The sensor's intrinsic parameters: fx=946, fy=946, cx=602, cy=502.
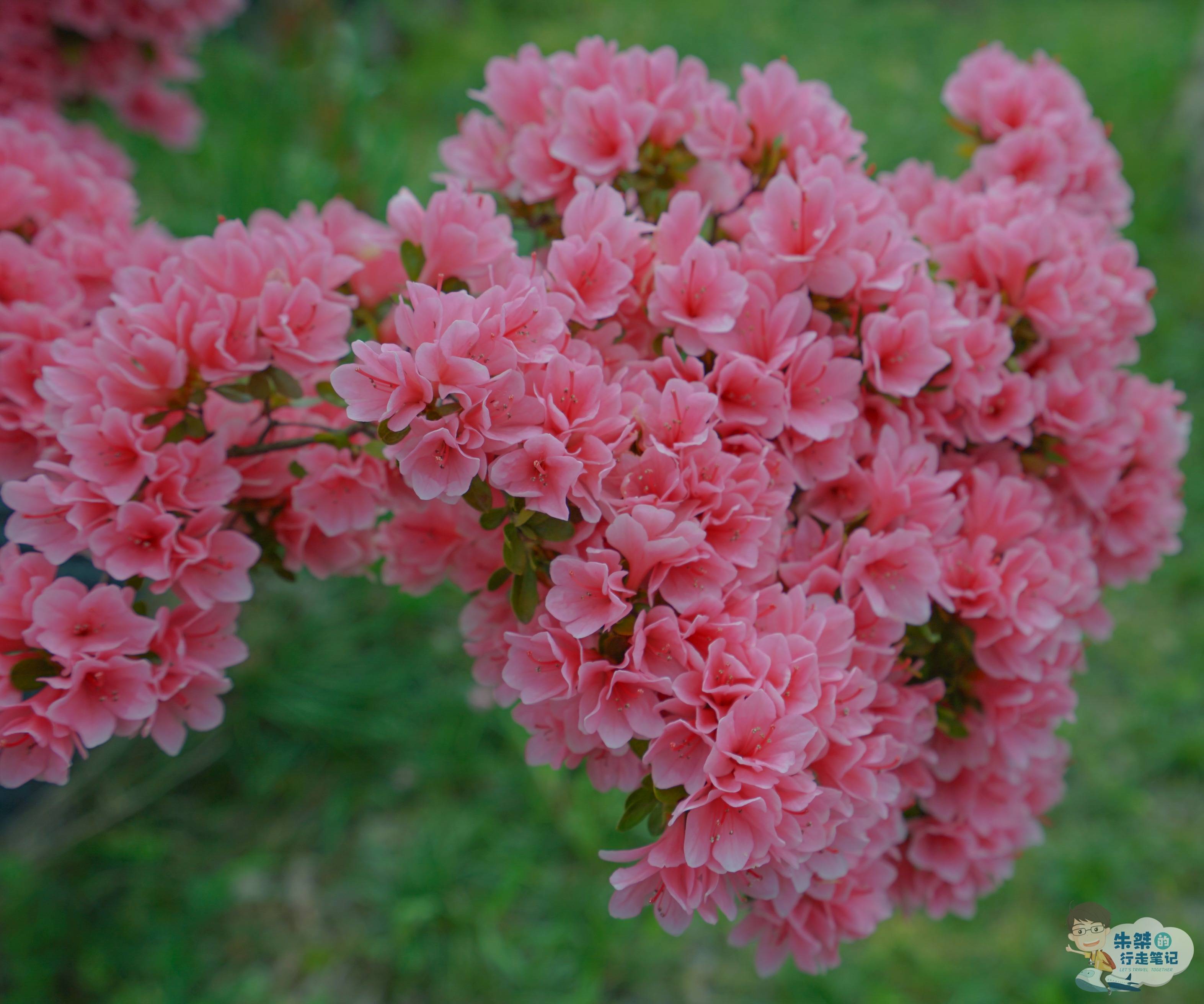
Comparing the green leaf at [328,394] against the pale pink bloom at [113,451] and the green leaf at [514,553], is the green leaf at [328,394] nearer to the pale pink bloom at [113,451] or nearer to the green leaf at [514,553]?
the pale pink bloom at [113,451]

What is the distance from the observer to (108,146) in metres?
1.86

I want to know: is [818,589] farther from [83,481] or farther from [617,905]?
[83,481]

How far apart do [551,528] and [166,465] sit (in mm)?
424

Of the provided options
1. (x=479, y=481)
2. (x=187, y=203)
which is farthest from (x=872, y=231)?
(x=187, y=203)

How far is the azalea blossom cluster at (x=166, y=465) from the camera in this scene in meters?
0.97

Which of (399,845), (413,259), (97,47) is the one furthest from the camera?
(399,845)

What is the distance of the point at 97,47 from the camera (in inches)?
76.7

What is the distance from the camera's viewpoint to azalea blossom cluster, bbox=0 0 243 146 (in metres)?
1.81

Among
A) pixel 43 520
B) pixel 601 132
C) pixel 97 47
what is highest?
pixel 97 47

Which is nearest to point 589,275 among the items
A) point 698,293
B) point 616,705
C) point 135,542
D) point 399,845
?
point 698,293

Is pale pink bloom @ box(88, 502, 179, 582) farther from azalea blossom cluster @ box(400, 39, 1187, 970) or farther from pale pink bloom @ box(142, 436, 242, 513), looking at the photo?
azalea blossom cluster @ box(400, 39, 1187, 970)

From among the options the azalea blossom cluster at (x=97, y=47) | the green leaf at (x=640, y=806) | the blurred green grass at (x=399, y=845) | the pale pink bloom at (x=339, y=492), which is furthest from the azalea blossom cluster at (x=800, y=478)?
the azalea blossom cluster at (x=97, y=47)

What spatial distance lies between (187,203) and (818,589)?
304cm

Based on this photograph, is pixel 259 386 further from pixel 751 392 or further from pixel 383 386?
pixel 751 392
